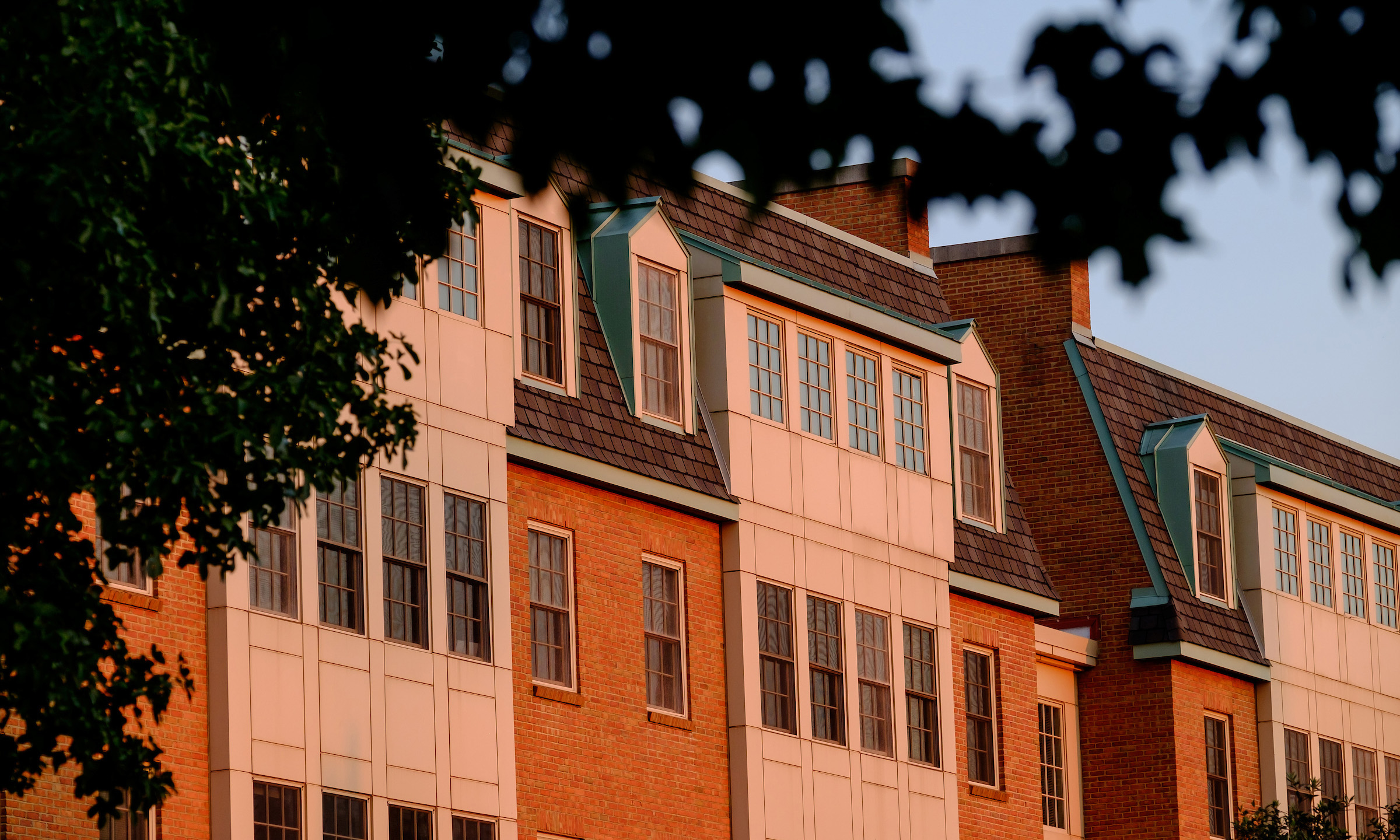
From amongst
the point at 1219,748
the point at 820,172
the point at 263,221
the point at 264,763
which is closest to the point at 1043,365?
the point at 1219,748

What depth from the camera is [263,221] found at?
14297 mm

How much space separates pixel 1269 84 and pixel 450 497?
687 inches

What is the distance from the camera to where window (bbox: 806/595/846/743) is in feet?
86.8

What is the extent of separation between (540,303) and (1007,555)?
29.7 feet

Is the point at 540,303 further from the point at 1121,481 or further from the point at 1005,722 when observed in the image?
the point at 1121,481

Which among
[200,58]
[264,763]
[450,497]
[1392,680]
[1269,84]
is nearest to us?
[1269,84]

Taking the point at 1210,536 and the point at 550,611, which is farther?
the point at 1210,536

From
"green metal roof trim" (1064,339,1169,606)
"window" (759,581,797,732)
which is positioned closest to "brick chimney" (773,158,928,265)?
"green metal roof trim" (1064,339,1169,606)

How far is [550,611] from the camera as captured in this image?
23281mm

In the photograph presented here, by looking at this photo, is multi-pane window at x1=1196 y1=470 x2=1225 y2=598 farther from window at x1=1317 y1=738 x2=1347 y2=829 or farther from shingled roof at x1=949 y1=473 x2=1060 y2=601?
shingled roof at x1=949 y1=473 x2=1060 y2=601

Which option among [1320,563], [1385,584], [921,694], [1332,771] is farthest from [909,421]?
[1385,584]

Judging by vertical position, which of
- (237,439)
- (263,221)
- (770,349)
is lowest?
(237,439)

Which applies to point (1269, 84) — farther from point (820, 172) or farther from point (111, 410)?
point (111, 410)

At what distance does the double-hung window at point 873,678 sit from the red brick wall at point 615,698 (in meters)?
2.45
